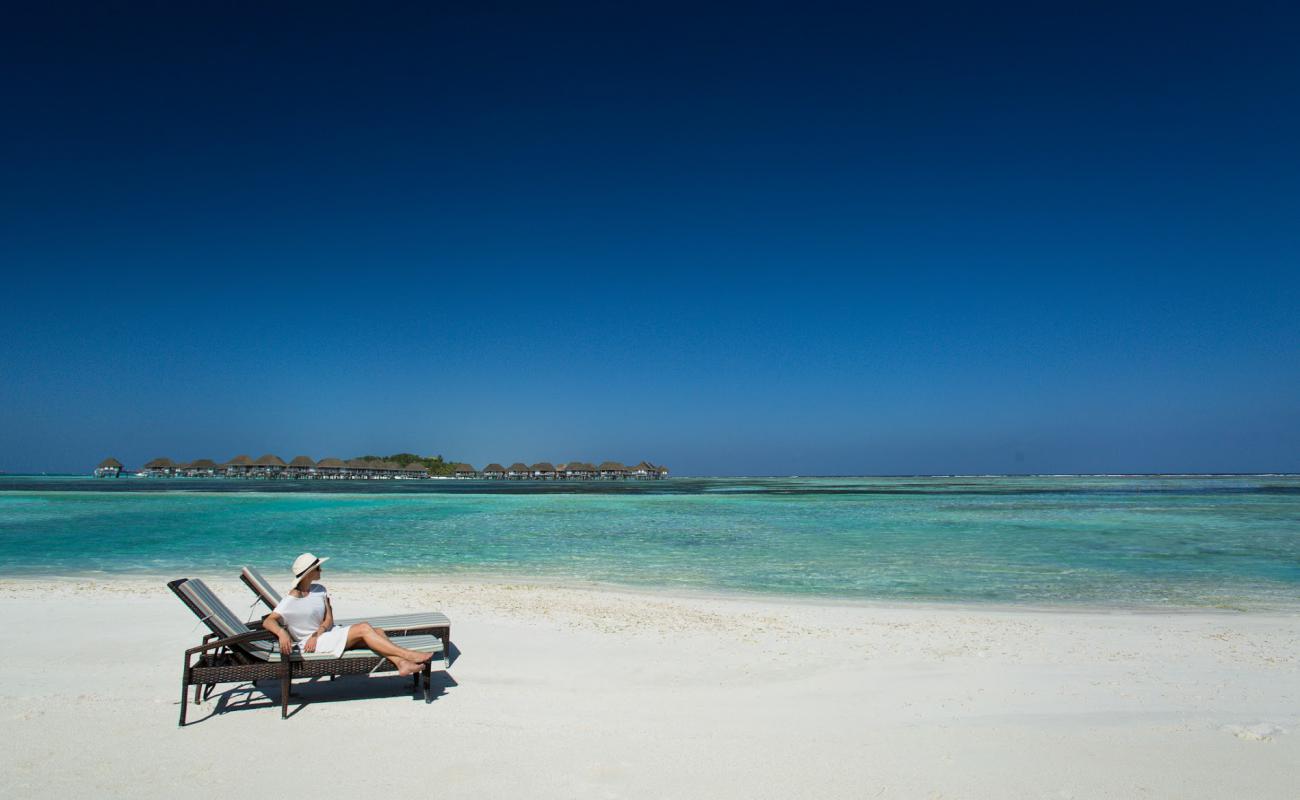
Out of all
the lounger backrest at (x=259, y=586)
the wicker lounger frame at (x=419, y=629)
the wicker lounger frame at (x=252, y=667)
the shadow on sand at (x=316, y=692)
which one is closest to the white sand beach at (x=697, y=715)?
the shadow on sand at (x=316, y=692)

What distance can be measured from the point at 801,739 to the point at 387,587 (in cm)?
721

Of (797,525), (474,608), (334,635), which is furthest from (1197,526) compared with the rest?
(334,635)

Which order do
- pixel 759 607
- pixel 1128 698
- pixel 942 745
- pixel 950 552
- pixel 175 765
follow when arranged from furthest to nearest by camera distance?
pixel 950 552 → pixel 759 607 → pixel 1128 698 → pixel 942 745 → pixel 175 765

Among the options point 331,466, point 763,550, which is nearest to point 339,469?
point 331,466

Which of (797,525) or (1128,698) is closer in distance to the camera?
(1128,698)

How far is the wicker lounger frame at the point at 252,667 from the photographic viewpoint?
4.27 meters

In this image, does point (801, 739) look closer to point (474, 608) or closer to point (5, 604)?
point (474, 608)

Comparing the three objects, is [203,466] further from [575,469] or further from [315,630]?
[315,630]

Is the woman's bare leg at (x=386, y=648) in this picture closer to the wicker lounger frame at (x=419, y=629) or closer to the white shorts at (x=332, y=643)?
the white shorts at (x=332, y=643)

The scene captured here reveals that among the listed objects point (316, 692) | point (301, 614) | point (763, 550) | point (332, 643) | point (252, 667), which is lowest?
point (763, 550)

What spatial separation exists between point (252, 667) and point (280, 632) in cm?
23

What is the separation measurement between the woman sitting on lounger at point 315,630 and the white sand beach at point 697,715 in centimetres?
34

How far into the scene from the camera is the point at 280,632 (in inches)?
175

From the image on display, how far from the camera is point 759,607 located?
834 cm
